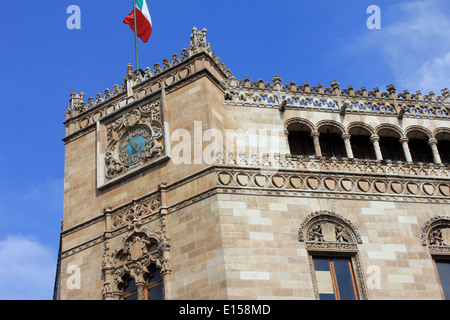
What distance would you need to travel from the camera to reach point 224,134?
23047 mm

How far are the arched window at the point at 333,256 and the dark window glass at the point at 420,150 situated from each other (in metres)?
5.37

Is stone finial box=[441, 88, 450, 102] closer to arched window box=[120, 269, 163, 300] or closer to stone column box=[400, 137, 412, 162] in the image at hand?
stone column box=[400, 137, 412, 162]

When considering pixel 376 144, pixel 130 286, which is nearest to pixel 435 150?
pixel 376 144

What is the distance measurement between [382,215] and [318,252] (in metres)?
2.44

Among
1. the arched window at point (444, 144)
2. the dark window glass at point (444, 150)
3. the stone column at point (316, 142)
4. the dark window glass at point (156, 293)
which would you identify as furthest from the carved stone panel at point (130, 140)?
the dark window glass at point (444, 150)

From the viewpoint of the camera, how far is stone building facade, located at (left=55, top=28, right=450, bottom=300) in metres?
20.2

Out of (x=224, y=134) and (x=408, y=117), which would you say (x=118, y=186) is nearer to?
(x=224, y=134)

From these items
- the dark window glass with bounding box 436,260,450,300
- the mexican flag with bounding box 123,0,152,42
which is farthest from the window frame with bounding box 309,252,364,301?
the mexican flag with bounding box 123,0,152,42

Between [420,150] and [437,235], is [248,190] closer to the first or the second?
[437,235]

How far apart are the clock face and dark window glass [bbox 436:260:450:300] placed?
9473 millimetres

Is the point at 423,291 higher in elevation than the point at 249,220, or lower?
lower

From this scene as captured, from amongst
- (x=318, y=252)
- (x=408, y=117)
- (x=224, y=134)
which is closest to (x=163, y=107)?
(x=224, y=134)

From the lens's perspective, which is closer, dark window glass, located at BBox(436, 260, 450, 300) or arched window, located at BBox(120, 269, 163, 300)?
arched window, located at BBox(120, 269, 163, 300)
